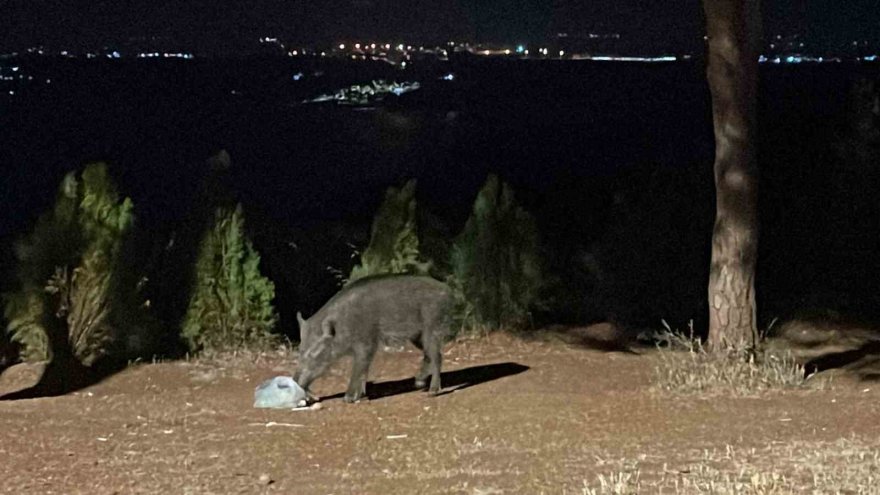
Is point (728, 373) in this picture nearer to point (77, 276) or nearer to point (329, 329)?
point (329, 329)

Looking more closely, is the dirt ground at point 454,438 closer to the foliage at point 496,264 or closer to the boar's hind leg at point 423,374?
the boar's hind leg at point 423,374

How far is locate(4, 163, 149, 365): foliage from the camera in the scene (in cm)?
1420

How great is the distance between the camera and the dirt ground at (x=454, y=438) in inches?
331

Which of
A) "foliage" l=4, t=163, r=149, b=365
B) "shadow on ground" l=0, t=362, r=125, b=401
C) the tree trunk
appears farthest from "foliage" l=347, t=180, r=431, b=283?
the tree trunk

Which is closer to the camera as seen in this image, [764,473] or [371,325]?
[764,473]

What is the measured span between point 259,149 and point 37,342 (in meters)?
39.6

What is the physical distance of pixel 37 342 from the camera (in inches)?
567

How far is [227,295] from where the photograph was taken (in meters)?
14.6

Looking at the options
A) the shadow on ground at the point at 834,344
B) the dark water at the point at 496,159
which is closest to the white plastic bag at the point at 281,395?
the shadow on ground at the point at 834,344

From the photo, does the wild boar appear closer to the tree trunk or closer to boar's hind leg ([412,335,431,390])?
boar's hind leg ([412,335,431,390])

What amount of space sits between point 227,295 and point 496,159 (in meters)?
30.5

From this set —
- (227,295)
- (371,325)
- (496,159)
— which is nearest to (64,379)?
(227,295)

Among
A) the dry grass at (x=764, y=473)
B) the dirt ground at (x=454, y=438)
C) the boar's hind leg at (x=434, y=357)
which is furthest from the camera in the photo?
the boar's hind leg at (x=434, y=357)

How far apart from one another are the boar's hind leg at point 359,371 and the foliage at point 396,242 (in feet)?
11.3
